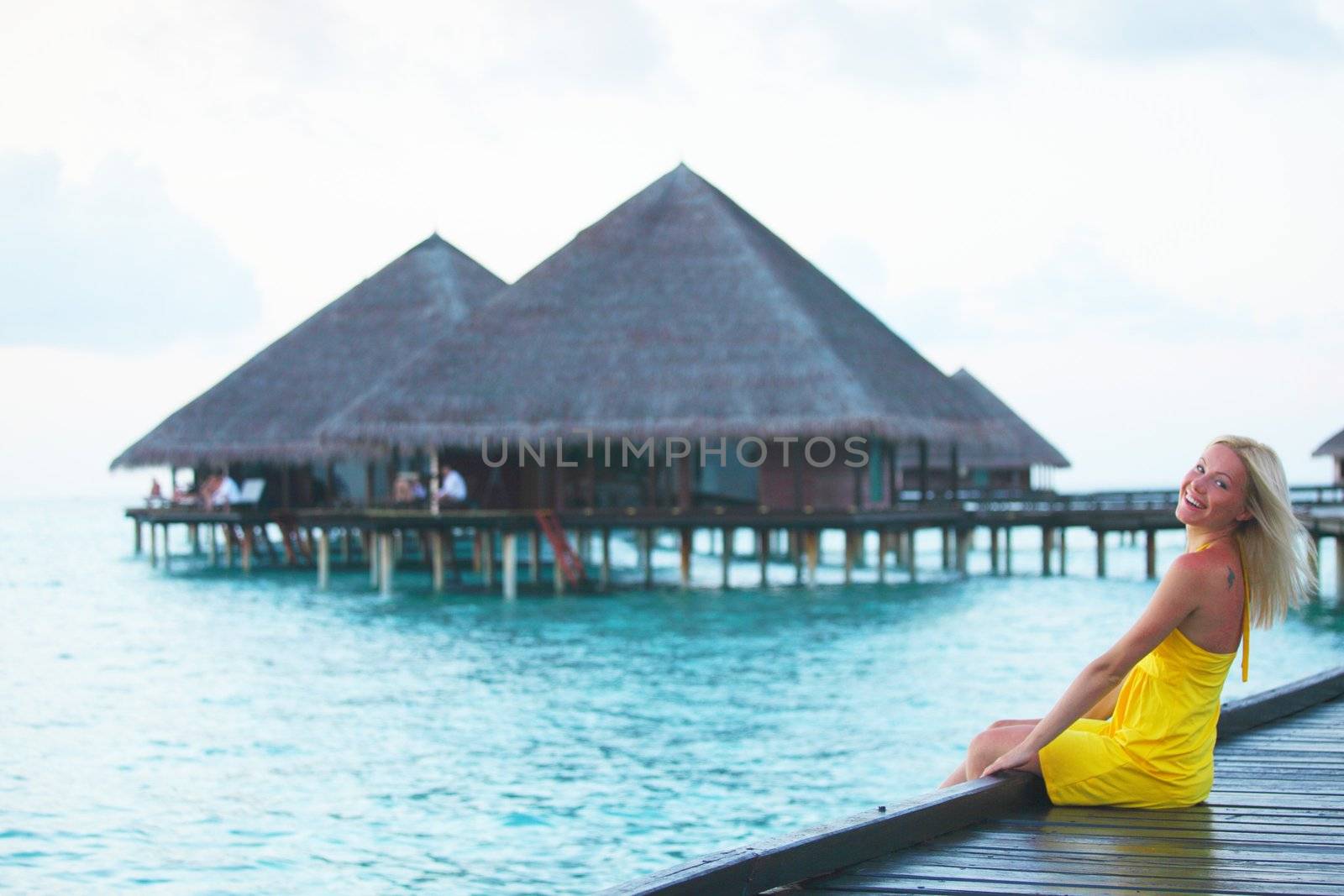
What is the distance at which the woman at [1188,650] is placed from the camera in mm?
4195

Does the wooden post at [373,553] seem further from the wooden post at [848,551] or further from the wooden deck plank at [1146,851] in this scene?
the wooden deck plank at [1146,851]

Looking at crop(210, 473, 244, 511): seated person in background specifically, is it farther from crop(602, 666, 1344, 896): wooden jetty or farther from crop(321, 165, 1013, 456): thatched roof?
crop(602, 666, 1344, 896): wooden jetty

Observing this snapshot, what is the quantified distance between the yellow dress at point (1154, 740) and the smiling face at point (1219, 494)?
116 millimetres

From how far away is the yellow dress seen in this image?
4.30m

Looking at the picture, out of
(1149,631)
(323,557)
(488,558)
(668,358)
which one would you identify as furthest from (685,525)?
(1149,631)

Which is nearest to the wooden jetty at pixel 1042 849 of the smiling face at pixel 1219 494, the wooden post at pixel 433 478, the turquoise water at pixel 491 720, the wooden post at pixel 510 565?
the smiling face at pixel 1219 494

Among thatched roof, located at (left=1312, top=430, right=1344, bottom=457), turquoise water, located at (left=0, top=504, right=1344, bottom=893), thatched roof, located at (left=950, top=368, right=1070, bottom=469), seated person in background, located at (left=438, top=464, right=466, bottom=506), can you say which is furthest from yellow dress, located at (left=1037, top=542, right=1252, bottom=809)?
thatched roof, located at (left=1312, top=430, right=1344, bottom=457)

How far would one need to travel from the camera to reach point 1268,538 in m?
4.23

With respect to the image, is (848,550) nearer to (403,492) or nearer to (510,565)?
(510,565)

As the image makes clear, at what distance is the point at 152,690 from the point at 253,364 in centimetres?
2074

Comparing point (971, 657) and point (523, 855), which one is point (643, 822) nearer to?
point (523, 855)

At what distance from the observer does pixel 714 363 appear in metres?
27.8

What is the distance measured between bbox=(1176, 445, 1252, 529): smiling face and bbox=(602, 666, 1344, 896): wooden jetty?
0.85m

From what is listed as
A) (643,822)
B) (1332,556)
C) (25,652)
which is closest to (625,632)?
(25,652)
